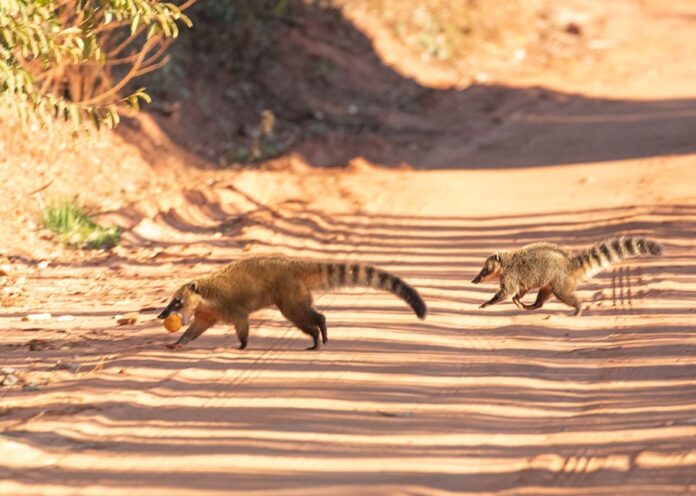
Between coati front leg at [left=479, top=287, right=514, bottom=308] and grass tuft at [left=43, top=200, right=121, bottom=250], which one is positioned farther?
grass tuft at [left=43, top=200, right=121, bottom=250]

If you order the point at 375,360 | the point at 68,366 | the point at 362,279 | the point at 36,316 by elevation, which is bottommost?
the point at 68,366

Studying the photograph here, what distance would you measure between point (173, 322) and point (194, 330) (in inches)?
8.1

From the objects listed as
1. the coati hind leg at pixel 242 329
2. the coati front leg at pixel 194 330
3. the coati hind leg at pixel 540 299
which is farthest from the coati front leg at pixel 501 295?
the coati front leg at pixel 194 330

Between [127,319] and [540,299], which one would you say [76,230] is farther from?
[540,299]

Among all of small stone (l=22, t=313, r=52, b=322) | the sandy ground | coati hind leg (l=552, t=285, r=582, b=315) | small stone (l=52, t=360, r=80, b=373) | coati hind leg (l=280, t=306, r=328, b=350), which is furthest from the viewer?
small stone (l=22, t=313, r=52, b=322)

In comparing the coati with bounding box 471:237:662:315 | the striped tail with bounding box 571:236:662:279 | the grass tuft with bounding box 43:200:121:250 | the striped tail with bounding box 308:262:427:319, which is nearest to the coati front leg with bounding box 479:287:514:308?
the coati with bounding box 471:237:662:315

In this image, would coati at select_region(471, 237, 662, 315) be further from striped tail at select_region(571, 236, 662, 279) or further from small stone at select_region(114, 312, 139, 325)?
small stone at select_region(114, 312, 139, 325)

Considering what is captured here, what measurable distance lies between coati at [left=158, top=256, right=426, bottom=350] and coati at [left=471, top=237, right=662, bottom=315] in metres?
1.28

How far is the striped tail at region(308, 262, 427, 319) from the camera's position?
792 centimetres

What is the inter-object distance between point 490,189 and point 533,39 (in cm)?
1073

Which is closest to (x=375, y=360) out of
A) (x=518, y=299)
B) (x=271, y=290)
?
(x=271, y=290)

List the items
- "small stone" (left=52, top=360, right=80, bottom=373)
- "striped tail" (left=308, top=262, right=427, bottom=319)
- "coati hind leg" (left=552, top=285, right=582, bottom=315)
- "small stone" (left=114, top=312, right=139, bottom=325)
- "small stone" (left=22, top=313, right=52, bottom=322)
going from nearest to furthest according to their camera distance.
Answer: "small stone" (left=52, top=360, right=80, bottom=373), "striped tail" (left=308, top=262, right=427, bottom=319), "coati hind leg" (left=552, top=285, right=582, bottom=315), "small stone" (left=114, top=312, right=139, bottom=325), "small stone" (left=22, top=313, right=52, bottom=322)

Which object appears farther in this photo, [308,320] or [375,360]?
[308,320]

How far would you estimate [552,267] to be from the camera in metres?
8.84
